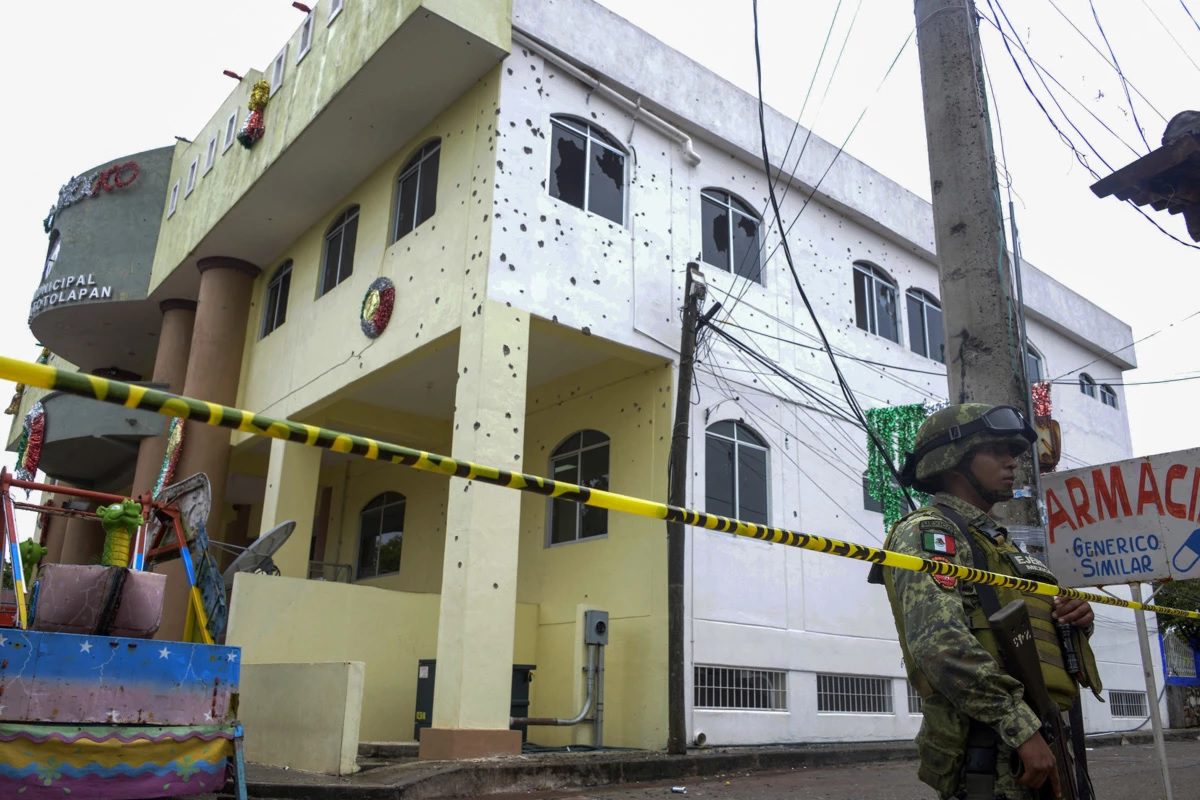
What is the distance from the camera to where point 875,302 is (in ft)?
56.5

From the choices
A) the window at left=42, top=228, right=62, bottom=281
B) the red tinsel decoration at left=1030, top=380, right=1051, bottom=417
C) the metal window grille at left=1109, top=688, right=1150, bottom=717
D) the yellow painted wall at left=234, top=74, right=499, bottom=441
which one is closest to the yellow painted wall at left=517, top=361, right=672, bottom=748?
the yellow painted wall at left=234, top=74, right=499, bottom=441

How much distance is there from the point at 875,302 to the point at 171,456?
12.9 metres

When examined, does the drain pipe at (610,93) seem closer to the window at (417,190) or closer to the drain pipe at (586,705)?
the window at (417,190)

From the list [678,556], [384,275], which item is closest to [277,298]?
[384,275]

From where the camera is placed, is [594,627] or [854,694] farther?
[854,694]

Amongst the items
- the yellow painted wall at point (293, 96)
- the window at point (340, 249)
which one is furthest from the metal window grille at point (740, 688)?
the yellow painted wall at point (293, 96)

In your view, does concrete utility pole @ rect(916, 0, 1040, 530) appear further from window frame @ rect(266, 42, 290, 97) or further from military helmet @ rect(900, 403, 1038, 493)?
window frame @ rect(266, 42, 290, 97)

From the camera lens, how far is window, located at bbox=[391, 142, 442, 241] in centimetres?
1345

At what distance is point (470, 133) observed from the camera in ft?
41.4

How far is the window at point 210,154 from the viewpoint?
1820cm

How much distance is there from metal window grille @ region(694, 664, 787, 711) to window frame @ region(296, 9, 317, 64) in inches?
438

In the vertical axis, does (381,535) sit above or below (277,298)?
below

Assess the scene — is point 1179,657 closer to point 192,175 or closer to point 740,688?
point 740,688

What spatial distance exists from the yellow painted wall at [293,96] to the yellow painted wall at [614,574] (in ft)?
16.4
